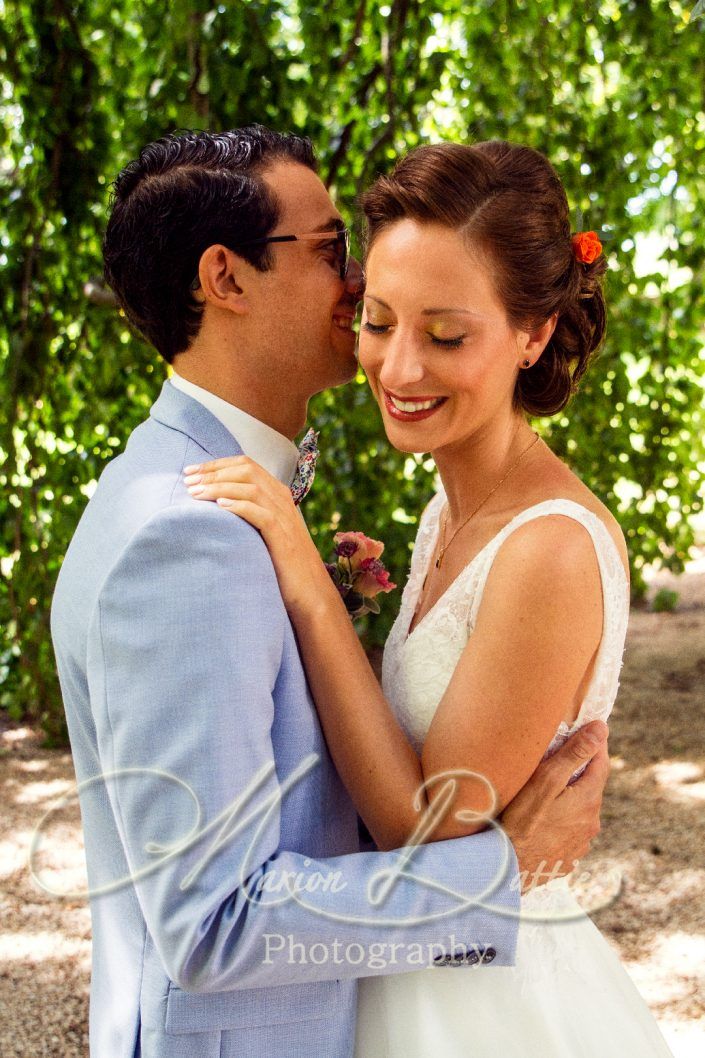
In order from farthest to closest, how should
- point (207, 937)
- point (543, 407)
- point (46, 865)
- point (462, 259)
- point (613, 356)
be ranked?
point (613, 356) < point (46, 865) < point (543, 407) < point (462, 259) < point (207, 937)

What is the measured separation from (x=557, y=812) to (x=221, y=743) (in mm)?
524

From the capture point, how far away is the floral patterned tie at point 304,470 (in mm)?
1577

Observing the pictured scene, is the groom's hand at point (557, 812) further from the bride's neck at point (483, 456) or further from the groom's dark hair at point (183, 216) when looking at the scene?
the groom's dark hair at point (183, 216)

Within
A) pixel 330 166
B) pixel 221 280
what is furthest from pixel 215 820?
pixel 330 166

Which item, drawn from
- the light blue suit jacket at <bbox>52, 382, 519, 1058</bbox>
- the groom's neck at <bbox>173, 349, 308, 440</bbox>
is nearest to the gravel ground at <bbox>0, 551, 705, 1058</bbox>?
the light blue suit jacket at <bbox>52, 382, 519, 1058</bbox>

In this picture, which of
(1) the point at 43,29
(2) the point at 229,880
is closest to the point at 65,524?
(1) the point at 43,29

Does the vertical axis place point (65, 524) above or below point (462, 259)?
below

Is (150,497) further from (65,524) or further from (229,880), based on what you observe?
(65,524)

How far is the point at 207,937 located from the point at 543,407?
3.10 ft

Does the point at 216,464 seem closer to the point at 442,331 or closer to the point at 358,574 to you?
the point at 442,331

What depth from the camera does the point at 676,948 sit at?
9.16 feet

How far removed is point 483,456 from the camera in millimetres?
1663

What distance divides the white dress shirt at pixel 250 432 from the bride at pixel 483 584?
0.16 metres

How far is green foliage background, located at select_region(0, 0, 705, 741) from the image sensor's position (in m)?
3.38
